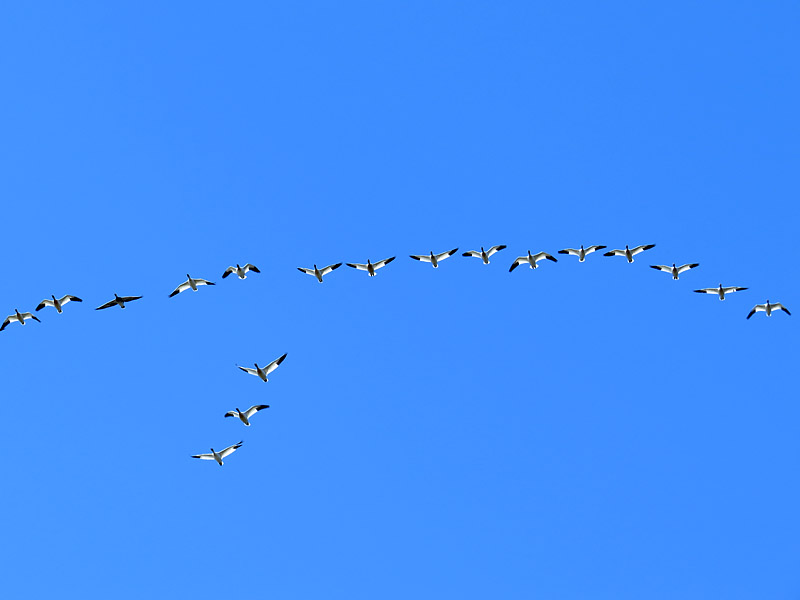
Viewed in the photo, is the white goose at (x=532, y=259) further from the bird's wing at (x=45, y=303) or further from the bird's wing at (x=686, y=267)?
the bird's wing at (x=45, y=303)

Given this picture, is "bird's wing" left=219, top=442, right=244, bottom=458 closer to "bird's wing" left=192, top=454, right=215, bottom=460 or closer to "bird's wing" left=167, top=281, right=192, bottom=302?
"bird's wing" left=192, top=454, right=215, bottom=460

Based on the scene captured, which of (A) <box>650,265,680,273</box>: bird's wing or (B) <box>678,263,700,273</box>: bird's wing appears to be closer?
(B) <box>678,263,700,273</box>: bird's wing

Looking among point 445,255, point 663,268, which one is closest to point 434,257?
point 445,255

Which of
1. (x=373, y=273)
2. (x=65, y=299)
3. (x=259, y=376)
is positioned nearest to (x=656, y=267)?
(x=373, y=273)

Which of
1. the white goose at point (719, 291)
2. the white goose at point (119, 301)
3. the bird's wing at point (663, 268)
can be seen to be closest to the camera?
the white goose at point (119, 301)

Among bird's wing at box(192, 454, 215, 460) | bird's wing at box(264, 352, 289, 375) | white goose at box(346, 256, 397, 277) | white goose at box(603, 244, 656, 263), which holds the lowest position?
bird's wing at box(192, 454, 215, 460)

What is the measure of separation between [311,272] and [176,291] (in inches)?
444

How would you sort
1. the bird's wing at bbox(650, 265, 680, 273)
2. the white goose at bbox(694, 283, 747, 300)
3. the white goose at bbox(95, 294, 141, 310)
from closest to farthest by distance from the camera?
the white goose at bbox(95, 294, 141, 310) < the white goose at bbox(694, 283, 747, 300) < the bird's wing at bbox(650, 265, 680, 273)

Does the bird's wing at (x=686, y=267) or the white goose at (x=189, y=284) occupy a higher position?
the bird's wing at (x=686, y=267)

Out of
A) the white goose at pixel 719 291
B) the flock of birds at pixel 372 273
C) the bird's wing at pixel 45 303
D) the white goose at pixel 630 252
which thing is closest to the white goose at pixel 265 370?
the flock of birds at pixel 372 273

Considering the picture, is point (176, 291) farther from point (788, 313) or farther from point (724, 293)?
point (788, 313)

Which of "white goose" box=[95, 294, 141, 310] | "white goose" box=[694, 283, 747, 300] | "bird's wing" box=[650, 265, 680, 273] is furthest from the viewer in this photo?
"bird's wing" box=[650, 265, 680, 273]

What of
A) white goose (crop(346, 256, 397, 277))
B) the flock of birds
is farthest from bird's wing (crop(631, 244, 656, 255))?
white goose (crop(346, 256, 397, 277))

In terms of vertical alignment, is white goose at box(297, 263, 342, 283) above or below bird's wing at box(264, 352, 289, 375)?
above
